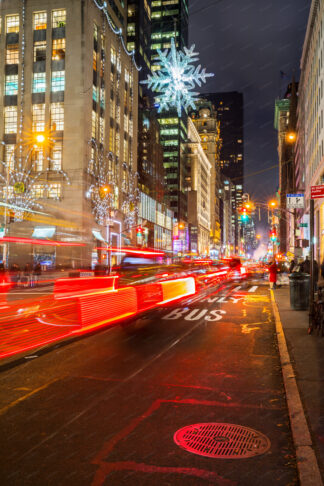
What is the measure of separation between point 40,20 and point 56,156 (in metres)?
17.1

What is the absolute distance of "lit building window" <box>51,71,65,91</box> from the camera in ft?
169

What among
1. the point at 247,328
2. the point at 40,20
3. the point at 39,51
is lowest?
the point at 247,328

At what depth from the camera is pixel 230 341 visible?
10.6m

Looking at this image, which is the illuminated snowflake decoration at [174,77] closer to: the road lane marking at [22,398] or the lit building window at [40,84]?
the road lane marking at [22,398]

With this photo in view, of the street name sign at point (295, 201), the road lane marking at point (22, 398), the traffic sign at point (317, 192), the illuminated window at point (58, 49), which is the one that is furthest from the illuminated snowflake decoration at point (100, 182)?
the road lane marking at point (22, 398)

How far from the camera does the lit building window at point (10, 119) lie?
51.8 m

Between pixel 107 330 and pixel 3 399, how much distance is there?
6.34 meters

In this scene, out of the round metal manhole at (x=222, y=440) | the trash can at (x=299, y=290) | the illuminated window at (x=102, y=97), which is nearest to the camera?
the round metal manhole at (x=222, y=440)

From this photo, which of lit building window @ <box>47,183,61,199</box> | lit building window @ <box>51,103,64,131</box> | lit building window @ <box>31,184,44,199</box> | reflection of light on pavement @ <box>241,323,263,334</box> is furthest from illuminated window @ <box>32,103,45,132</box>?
reflection of light on pavement @ <box>241,323,263,334</box>

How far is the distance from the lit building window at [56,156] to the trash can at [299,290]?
131ft

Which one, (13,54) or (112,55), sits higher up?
(112,55)

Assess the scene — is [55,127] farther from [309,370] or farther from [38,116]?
[309,370]

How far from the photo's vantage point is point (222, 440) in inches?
184

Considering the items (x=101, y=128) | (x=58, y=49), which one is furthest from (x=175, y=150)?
(x=58, y=49)
